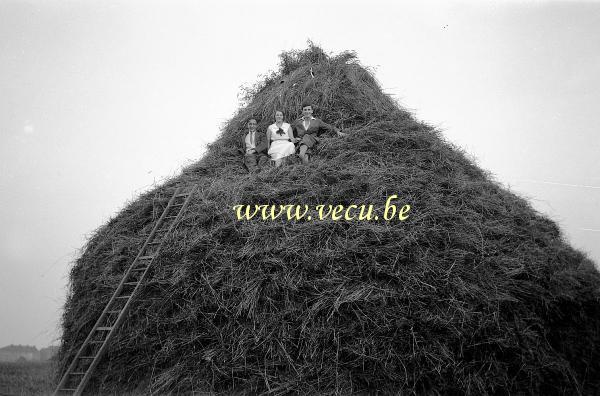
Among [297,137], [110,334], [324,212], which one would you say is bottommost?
[110,334]

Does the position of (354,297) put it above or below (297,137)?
below

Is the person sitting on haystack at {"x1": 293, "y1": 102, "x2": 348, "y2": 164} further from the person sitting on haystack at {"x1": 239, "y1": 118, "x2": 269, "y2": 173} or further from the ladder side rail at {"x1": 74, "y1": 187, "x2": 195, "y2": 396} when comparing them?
the ladder side rail at {"x1": 74, "y1": 187, "x2": 195, "y2": 396}

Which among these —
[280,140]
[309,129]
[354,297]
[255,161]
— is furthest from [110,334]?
[309,129]

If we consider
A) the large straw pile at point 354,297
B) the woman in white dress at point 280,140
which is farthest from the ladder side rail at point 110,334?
the woman in white dress at point 280,140

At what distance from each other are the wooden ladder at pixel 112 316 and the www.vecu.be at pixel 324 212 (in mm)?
1292

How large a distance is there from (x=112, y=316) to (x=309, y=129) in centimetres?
447

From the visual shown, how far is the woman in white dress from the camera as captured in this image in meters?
7.49

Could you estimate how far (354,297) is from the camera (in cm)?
471

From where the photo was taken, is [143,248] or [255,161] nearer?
[143,248]

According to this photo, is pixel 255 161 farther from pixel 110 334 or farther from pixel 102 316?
pixel 110 334

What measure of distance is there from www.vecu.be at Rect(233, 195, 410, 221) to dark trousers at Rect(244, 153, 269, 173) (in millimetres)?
1628

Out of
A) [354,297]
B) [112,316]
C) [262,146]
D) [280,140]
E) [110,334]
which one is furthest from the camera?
[262,146]

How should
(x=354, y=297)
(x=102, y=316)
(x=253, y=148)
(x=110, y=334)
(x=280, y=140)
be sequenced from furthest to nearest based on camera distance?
(x=253, y=148), (x=280, y=140), (x=102, y=316), (x=110, y=334), (x=354, y=297)

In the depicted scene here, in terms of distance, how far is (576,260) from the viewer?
6645 mm
